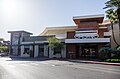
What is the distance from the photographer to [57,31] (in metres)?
63.1

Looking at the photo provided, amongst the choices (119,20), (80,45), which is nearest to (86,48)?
(80,45)

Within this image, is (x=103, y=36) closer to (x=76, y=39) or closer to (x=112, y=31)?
(x=112, y=31)

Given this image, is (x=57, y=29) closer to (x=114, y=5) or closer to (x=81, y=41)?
(x=81, y=41)

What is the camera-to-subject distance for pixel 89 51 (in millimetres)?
47031

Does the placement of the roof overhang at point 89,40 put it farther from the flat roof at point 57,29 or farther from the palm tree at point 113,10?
the flat roof at point 57,29

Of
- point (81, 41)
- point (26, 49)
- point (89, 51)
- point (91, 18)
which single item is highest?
point (91, 18)

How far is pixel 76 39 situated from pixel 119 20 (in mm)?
9342

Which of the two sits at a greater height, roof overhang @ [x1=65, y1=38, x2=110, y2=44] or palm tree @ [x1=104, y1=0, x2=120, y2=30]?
palm tree @ [x1=104, y1=0, x2=120, y2=30]

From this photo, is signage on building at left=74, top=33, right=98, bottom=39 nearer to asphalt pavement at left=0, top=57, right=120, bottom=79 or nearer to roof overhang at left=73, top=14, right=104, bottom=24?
roof overhang at left=73, top=14, right=104, bottom=24

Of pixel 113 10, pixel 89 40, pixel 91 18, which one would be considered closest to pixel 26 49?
pixel 91 18

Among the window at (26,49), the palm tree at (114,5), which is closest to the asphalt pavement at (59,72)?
the palm tree at (114,5)

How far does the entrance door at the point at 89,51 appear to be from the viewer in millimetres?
46531

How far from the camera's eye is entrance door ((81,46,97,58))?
4653 centimetres

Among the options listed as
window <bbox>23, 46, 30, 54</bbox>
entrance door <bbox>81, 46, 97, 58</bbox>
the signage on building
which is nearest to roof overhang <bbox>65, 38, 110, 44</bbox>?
the signage on building
